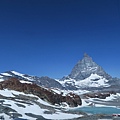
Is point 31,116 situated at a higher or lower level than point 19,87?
lower

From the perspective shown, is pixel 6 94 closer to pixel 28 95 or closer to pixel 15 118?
pixel 28 95

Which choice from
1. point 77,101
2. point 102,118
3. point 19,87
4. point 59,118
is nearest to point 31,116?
point 59,118

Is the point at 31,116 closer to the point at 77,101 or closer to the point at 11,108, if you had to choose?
the point at 11,108

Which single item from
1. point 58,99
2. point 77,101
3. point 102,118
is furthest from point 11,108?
point 77,101

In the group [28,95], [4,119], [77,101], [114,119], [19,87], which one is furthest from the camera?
[77,101]

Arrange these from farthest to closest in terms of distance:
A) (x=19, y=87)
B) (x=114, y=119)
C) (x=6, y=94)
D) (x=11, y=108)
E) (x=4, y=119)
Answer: (x=19, y=87) < (x=6, y=94) < (x=11, y=108) < (x=114, y=119) < (x=4, y=119)

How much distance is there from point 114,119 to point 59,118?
14527 millimetres

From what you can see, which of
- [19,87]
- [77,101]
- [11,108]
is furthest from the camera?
[77,101]

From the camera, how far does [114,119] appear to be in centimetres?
7025

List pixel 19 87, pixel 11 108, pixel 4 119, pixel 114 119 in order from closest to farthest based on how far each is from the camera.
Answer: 1. pixel 4 119
2. pixel 114 119
3. pixel 11 108
4. pixel 19 87

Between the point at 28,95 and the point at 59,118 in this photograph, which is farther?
the point at 28,95

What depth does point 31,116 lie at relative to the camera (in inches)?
2830

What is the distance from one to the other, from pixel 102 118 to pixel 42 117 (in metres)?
16.2

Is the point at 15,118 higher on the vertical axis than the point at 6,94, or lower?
lower
